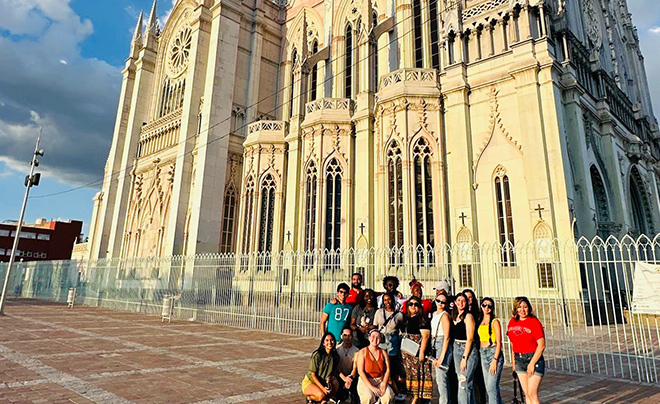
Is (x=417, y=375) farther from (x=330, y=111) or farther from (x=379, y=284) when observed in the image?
(x=330, y=111)

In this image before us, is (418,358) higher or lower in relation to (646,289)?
lower

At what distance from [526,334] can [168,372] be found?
18.6ft

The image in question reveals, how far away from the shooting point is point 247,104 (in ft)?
87.0

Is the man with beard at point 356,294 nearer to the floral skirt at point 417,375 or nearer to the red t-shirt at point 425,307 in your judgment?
the red t-shirt at point 425,307

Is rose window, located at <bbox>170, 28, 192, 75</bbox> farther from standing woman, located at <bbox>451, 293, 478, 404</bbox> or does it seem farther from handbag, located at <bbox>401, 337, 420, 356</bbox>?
standing woman, located at <bbox>451, 293, 478, 404</bbox>

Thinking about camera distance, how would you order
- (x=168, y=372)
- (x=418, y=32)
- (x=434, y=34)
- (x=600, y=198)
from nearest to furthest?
1. (x=168, y=372)
2. (x=600, y=198)
3. (x=434, y=34)
4. (x=418, y=32)

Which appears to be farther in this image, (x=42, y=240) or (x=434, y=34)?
(x=42, y=240)

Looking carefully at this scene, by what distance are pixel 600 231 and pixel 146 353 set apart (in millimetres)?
17943

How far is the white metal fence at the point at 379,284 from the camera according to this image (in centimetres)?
988

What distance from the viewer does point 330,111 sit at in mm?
20156

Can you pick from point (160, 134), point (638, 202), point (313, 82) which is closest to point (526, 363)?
point (313, 82)

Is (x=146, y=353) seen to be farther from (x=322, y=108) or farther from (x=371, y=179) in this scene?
(x=322, y=108)

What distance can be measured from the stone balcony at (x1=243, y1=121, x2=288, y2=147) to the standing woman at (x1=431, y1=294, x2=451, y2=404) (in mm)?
18754

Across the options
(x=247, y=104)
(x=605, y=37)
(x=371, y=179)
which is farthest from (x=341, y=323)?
(x=605, y=37)
